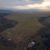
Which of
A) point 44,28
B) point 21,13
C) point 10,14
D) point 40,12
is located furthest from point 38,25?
point 10,14

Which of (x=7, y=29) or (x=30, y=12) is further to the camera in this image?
(x=7, y=29)

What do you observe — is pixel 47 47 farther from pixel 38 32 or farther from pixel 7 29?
pixel 7 29

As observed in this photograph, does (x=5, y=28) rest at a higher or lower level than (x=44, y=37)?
higher

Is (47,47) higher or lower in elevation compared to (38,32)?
lower

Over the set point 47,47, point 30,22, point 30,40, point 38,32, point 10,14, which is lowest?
point 47,47

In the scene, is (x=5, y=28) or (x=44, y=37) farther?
(x=5, y=28)

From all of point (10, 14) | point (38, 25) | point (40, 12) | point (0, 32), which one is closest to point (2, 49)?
point (0, 32)

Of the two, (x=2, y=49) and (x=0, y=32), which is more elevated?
(x=0, y=32)

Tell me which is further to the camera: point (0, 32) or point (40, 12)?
point (0, 32)

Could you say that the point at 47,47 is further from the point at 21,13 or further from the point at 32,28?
the point at 21,13
